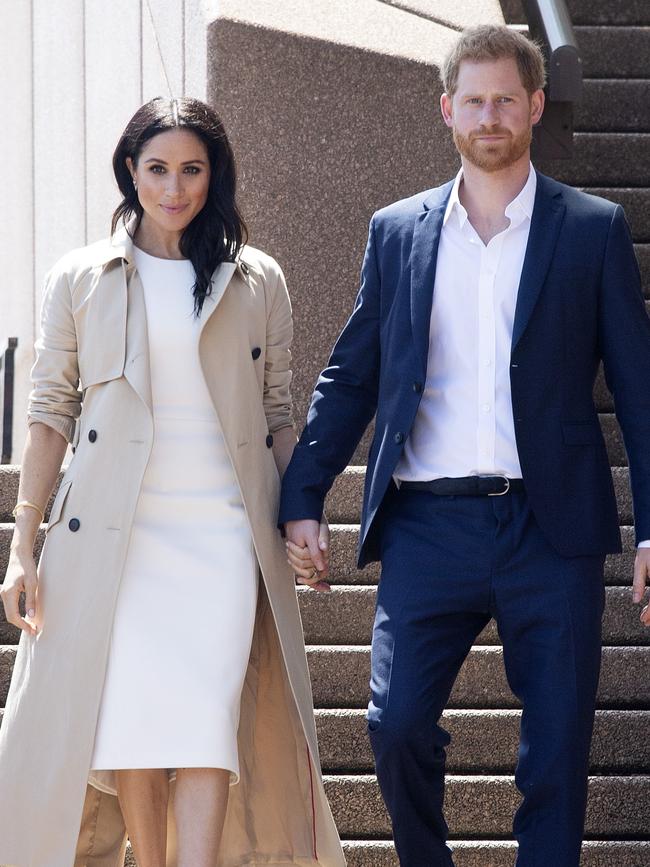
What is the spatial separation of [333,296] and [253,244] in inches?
15.6

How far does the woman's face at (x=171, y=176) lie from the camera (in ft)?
13.1

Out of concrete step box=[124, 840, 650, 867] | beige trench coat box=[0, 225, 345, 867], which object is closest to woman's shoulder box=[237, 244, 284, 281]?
beige trench coat box=[0, 225, 345, 867]

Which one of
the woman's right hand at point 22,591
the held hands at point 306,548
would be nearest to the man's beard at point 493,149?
the held hands at point 306,548

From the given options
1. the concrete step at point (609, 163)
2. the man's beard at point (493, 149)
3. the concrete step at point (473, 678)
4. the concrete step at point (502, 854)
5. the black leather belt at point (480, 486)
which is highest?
the concrete step at point (609, 163)

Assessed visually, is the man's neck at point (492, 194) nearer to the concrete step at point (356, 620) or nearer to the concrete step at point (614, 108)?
the concrete step at point (356, 620)

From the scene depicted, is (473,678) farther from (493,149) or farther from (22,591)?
(493,149)

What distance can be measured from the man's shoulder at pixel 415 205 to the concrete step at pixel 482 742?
160cm

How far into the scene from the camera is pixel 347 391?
4.17 metres

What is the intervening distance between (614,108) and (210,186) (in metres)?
4.42

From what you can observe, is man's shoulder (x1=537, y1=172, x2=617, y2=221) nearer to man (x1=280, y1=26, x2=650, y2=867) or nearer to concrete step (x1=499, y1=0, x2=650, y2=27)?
man (x1=280, y1=26, x2=650, y2=867)

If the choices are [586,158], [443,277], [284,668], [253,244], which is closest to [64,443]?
[284,668]

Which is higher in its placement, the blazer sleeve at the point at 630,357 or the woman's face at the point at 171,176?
the woman's face at the point at 171,176

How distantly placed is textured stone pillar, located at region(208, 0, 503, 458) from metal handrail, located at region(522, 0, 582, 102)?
630 mm

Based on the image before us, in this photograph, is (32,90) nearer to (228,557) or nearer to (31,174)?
(31,174)
